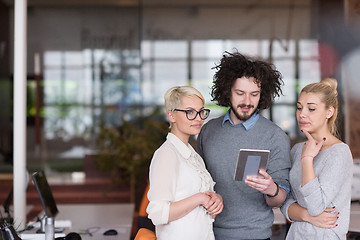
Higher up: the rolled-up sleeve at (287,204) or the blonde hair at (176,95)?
the blonde hair at (176,95)

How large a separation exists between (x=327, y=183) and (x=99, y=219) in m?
2.60

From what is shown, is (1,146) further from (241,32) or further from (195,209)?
(195,209)

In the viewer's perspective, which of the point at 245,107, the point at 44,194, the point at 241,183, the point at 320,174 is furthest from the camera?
the point at 44,194

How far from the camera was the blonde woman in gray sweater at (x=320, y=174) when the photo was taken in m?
2.58

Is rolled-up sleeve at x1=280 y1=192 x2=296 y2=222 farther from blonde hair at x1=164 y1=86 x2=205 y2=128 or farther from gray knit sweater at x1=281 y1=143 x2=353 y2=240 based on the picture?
blonde hair at x1=164 y1=86 x2=205 y2=128

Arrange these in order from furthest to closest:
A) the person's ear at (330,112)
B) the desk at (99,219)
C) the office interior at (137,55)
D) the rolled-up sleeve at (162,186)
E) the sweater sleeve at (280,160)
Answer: the office interior at (137,55) → the desk at (99,219) → the sweater sleeve at (280,160) → the person's ear at (330,112) → the rolled-up sleeve at (162,186)

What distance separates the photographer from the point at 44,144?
36.6ft

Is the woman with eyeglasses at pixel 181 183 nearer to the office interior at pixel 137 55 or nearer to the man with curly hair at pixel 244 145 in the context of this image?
the man with curly hair at pixel 244 145

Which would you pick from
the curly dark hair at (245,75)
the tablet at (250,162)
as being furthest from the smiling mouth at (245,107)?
the tablet at (250,162)

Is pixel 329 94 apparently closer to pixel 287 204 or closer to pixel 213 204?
pixel 287 204

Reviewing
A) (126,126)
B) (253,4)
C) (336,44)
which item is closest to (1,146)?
(126,126)

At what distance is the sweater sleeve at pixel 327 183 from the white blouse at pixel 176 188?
515 millimetres

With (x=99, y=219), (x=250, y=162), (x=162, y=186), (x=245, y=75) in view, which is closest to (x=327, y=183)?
(x=250, y=162)

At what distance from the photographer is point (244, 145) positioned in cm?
288
